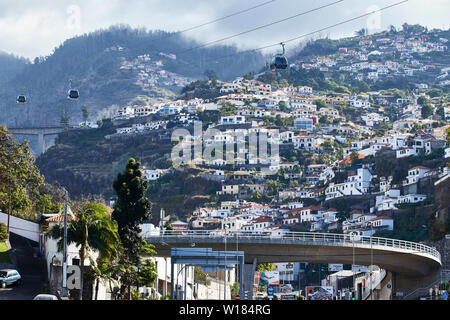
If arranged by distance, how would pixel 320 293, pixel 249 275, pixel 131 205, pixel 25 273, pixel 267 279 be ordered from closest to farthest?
1. pixel 25 273
2. pixel 131 205
3. pixel 249 275
4. pixel 320 293
5. pixel 267 279

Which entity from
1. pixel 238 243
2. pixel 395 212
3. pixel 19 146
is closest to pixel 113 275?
pixel 238 243

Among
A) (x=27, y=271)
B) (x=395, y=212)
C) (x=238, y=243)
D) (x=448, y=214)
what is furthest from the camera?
(x=395, y=212)

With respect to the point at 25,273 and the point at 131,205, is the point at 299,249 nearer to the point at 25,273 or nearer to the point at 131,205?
the point at 131,205

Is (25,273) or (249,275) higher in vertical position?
(25,273)

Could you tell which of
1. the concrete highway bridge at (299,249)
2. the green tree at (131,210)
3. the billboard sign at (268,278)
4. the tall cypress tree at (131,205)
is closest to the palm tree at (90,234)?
the green tree at (131,210)

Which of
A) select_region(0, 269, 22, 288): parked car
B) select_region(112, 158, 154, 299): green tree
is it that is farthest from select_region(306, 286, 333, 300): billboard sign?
select_region(0, 269, 22, 288): parked car

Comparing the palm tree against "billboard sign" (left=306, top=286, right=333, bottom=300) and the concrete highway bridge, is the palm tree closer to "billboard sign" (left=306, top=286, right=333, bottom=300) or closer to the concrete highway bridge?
the concrete highway bridge

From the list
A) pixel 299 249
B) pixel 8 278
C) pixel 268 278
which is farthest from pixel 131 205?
pixel 268 278
